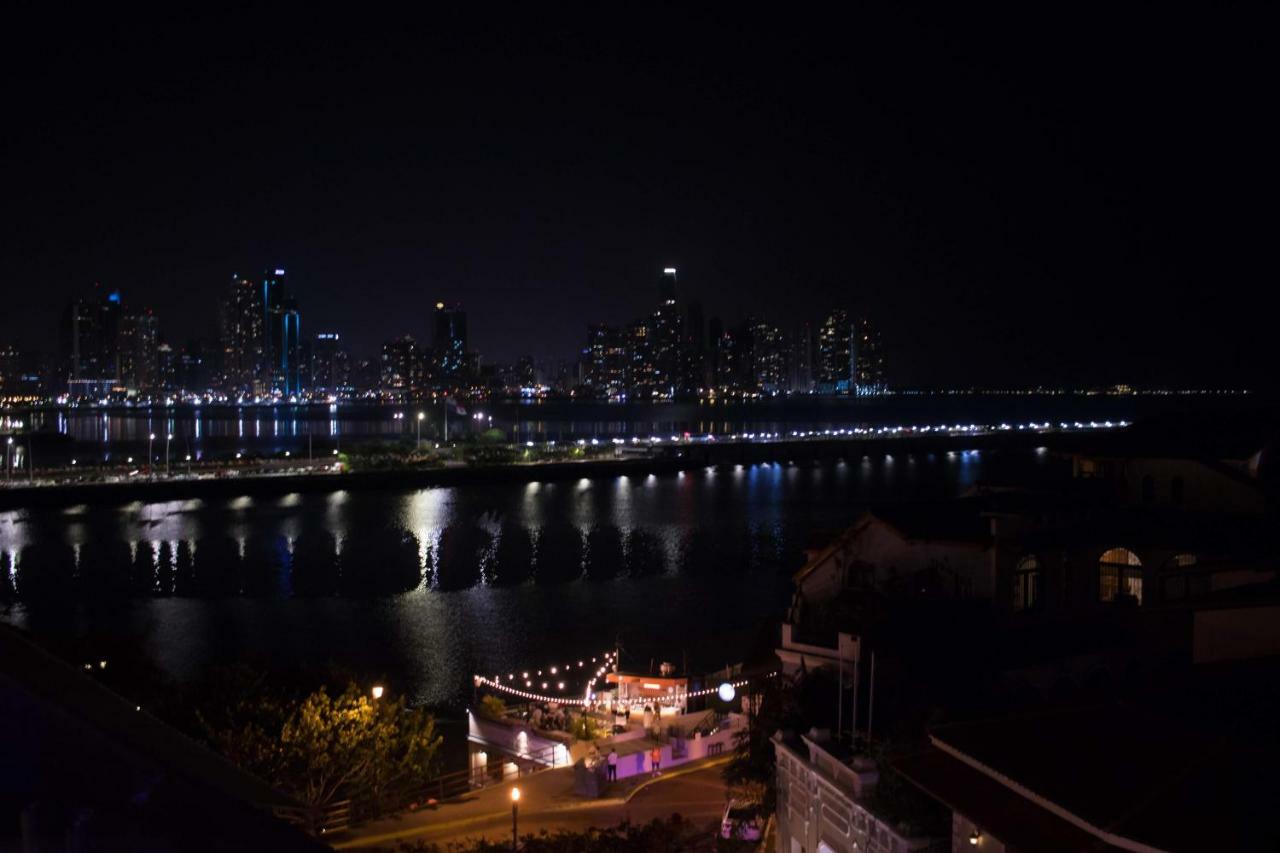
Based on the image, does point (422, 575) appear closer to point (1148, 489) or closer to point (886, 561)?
point (1148, 489)

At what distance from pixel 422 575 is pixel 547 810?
15.8m

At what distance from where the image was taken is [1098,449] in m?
11.2

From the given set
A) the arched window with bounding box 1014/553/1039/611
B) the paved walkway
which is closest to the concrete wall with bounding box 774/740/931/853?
the paved walkway

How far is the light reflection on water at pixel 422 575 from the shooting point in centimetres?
1636

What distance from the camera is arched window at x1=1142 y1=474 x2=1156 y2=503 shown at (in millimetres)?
10562

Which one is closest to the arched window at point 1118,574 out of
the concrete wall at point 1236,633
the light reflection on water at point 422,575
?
the light reflection on water at point 422,575

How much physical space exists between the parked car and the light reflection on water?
276 centimetres

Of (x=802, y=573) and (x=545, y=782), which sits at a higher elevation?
(x=802, y=573)

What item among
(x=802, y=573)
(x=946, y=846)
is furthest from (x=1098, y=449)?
(x=946, y=846)

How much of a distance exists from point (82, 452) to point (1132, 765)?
66.4 m

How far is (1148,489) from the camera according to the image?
10.6m

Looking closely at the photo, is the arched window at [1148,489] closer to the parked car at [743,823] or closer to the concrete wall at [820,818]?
the parked car at [743,823]

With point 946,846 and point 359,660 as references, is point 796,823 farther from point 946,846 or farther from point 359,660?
point 359,660

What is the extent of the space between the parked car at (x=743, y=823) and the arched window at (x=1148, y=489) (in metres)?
6.16
